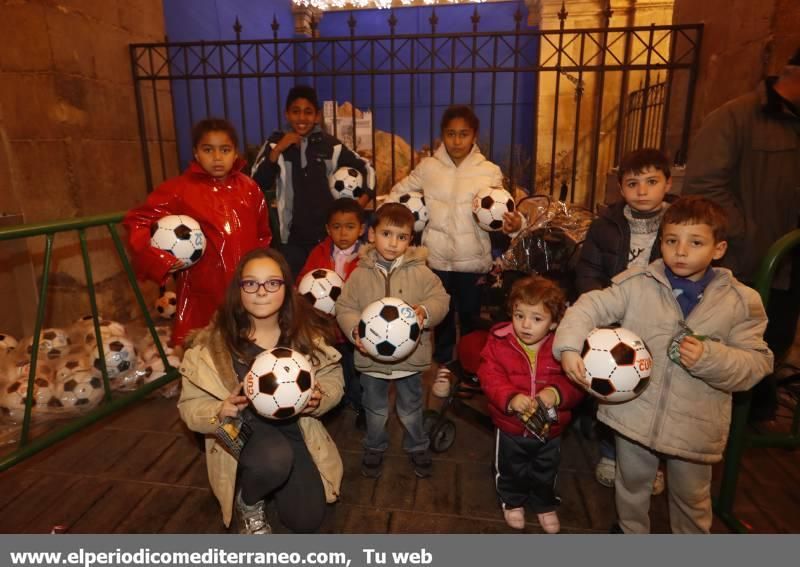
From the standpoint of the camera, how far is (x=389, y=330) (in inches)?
107

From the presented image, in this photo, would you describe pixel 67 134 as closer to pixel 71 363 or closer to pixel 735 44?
pixel 71 363

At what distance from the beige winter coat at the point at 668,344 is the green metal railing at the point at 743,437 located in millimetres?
322

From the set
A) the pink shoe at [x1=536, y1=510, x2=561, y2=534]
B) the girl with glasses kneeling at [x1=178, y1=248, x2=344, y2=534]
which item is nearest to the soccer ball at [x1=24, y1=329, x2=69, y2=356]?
the girl with glasses kneeling at [x1=178, y1=248, x2=344, y2=534]

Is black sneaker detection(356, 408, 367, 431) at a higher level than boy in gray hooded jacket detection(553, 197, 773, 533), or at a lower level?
lower

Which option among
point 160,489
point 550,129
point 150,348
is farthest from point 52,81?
point 550,129

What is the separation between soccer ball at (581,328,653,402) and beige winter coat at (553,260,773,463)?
0.11 meters

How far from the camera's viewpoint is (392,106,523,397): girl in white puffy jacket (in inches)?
149

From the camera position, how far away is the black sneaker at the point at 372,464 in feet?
10.5

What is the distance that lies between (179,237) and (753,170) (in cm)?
339

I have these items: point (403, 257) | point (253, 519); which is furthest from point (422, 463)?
point (403, 257)

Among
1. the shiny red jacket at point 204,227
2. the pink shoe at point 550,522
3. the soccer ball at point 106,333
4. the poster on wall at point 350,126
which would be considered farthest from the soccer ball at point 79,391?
the poster on wall at point 350,126

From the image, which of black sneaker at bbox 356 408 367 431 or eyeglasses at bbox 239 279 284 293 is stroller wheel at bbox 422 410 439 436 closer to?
black sneaker at bbox 356 408 367 431

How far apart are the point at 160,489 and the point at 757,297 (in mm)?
3280

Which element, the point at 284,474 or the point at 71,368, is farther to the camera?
the point at 71,368
